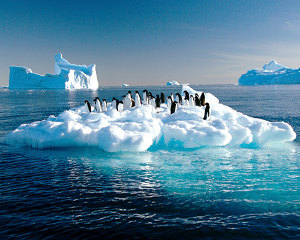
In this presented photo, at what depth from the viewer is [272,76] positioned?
133625 millimetres

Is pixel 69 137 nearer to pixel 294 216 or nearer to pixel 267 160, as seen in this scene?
pixel 267 160

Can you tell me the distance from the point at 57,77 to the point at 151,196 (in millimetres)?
97740

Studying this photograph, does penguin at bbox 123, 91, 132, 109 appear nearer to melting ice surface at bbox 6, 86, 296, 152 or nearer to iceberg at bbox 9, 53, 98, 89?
melting ice surface at bbox 6, 86, 296, 152

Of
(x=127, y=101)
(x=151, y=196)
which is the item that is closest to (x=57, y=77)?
(x=127, y=101)

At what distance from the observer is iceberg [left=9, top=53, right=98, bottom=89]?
3647 inches

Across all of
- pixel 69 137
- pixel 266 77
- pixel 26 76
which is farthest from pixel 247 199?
pixel 266 77

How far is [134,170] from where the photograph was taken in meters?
7.85

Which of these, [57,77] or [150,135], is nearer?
[150,135]

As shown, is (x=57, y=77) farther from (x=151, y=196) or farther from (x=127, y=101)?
(x=151, y=196)

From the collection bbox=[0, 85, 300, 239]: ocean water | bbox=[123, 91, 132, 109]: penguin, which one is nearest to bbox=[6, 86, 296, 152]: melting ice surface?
bbox=[0, 85, 300, 239]: ocean water

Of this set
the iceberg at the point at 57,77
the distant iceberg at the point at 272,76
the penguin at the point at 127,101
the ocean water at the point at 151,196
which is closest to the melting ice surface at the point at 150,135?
the ocean water at the point at 151,196

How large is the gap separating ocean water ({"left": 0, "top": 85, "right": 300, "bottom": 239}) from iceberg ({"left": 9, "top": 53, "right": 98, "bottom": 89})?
91558 millimetres

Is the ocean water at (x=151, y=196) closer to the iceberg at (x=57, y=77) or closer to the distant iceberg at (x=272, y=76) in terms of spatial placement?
the iceberg at (x=57, y=77)

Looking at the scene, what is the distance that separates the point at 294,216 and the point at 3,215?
581cm
